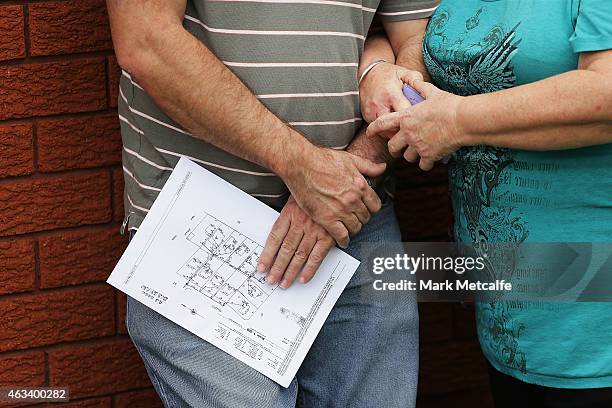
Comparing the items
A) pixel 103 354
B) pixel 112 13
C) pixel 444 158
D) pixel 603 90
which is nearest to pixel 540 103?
pixel 603 90

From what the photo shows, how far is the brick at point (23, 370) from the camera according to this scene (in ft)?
9.00

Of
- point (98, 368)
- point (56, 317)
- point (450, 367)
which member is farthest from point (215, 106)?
point (450, 367)

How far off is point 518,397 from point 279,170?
0.81m

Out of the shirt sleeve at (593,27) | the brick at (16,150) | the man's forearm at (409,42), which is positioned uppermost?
the shirt sleeve at (593,27)

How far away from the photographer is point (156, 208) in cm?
217

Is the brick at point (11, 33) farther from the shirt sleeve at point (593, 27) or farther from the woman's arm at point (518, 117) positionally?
the shirt sleeve at point (593, 27)

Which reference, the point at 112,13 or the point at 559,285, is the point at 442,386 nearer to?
the point at 559,285

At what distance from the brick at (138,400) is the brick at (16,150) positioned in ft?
2.51

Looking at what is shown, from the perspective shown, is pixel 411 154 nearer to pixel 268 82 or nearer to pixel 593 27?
pixel 268 82

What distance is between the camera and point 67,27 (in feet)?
8.45

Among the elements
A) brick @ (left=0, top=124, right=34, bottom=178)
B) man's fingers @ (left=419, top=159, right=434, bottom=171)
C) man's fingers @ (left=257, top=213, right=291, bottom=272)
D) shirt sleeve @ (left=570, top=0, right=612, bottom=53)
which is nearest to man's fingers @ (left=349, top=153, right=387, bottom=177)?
man's fingers @ (left=419, top=159, right=434, bottom=171)

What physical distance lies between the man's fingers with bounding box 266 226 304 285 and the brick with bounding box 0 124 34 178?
820 mm

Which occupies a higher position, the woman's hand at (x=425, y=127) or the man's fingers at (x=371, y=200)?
the woman's hand at (x=425, y=127)

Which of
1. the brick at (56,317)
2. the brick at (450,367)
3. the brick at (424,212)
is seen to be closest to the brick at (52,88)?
the brick at (56,317)
